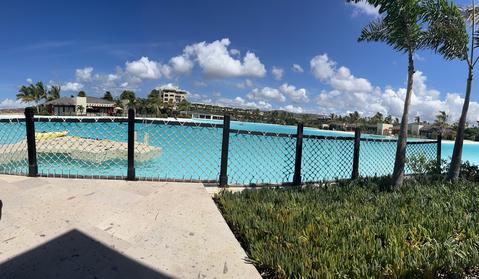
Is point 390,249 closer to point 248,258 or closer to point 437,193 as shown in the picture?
point 248,258

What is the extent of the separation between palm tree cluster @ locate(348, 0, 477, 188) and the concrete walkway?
3774mm

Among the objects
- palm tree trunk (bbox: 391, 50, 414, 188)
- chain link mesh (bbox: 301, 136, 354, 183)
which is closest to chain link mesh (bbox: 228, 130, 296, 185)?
chain link mesh (bbox: 301, 136, 354, 183)

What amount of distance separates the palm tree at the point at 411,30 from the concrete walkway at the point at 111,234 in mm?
3819

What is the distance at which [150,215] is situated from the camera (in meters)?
3.57

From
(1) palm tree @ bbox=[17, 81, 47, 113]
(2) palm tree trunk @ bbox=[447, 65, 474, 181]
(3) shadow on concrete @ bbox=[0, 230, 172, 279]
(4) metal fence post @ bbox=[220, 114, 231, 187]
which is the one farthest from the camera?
(1) palm tree @ bbox=[17, 81, 47, 113]

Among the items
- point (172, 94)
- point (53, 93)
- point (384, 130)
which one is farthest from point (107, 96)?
point (384, 130)

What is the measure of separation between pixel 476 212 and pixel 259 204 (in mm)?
2697

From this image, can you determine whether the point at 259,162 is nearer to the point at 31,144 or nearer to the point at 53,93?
the point at 31,144

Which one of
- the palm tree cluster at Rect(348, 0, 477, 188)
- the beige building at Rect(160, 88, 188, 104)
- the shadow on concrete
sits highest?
the beige building at Rect(160, 88, 188, 104)

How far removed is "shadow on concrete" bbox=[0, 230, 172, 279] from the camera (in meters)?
2.32

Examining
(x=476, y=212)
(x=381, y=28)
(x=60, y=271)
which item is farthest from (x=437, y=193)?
(x=60, y=271)

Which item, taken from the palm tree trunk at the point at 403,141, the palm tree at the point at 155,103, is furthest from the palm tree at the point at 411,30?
the palm tree at the point at 155,103

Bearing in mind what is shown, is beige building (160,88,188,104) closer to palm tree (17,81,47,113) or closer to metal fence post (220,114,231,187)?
palm tree (17,81,47,113)

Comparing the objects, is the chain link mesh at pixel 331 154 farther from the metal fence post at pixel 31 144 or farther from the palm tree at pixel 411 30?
the metal fence post at pixel 31 144
